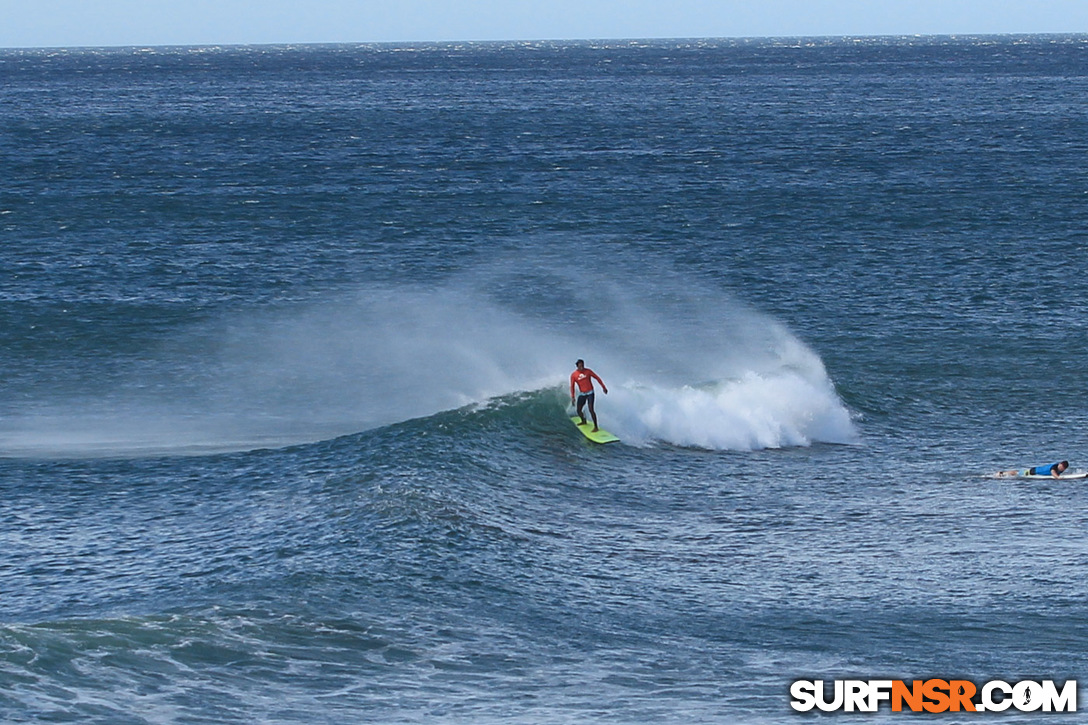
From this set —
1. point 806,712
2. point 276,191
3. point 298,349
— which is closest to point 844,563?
point 806,712

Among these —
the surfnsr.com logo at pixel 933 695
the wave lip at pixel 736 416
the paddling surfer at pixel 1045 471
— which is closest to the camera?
the surfnsr.com logo at pixel 933 695

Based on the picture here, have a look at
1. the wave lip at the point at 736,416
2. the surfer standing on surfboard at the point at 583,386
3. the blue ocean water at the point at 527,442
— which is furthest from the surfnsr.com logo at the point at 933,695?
the surfer standing on surfboard at the point at 583,386

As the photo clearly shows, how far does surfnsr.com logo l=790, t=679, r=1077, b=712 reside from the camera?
1811 centimetres

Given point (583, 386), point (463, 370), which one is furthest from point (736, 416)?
point (463, 370)

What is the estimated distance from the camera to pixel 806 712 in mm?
18000

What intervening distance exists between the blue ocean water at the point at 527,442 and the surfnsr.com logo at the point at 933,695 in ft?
1.81

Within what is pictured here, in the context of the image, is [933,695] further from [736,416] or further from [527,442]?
[736,416]

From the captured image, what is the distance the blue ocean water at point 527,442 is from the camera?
20.3 m

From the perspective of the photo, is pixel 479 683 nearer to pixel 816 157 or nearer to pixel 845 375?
pixel 845 375

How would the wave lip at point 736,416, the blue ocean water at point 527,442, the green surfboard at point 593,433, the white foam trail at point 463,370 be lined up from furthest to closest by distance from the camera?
the white foam trail at point 463,370 → the wave lip at point 736,416 → the green surfboard at point 593,433 → the blue ocean water at point 527,442

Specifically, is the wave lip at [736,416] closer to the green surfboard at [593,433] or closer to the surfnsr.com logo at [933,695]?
the green surfboard at [593,433]

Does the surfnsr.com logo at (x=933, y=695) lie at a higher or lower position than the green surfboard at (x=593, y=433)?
lower

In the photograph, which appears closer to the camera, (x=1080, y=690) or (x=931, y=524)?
(x=1080, y=690)

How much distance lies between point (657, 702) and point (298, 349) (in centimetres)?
3117
